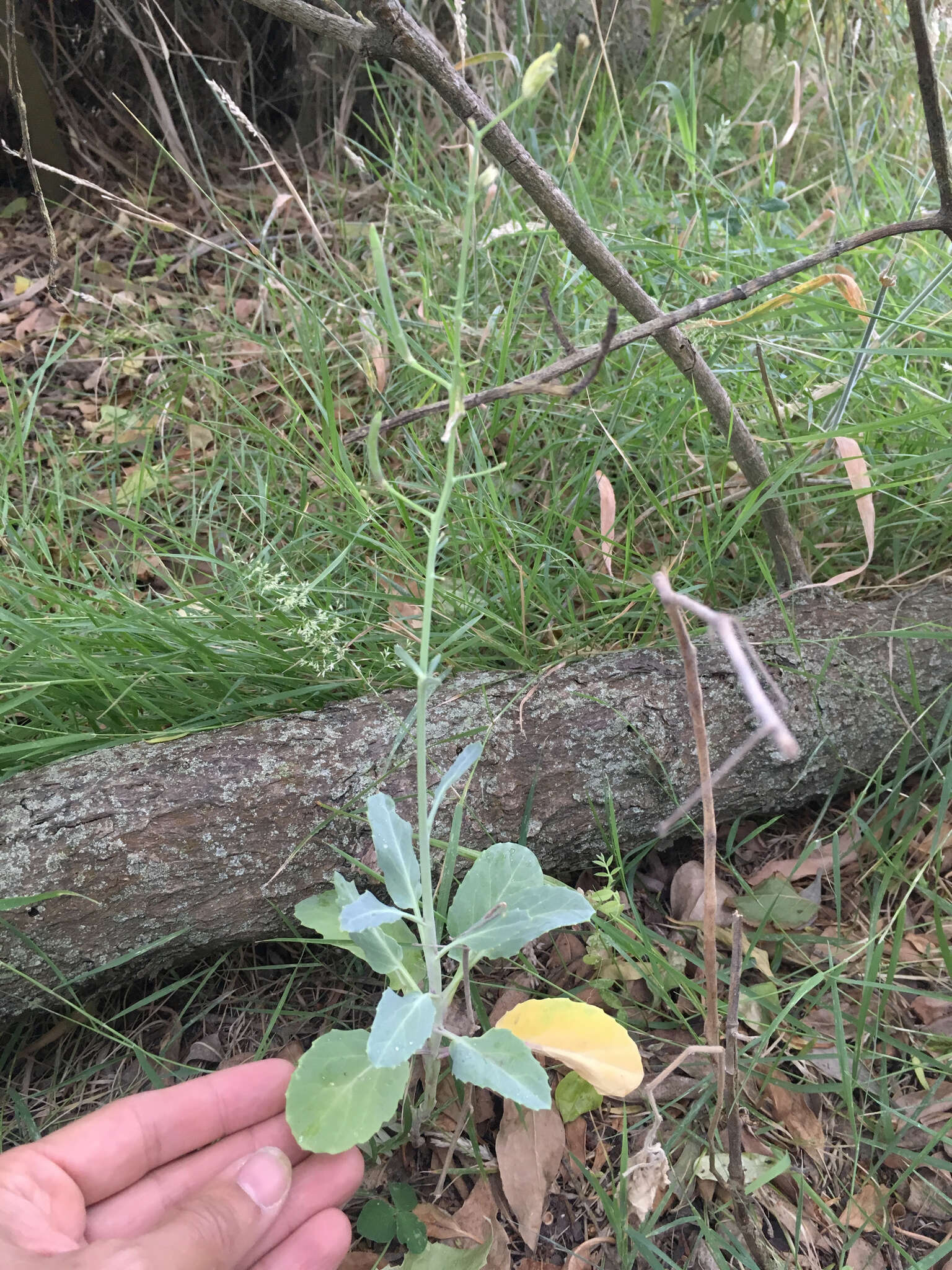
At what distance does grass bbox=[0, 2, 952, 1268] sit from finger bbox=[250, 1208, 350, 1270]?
0.27 m

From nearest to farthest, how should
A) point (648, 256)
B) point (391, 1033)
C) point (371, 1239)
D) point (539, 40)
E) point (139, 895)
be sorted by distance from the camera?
point (391, 1033) < point (371, 1239) < point (139, 895) < point (648, 256) < point (539, 40)

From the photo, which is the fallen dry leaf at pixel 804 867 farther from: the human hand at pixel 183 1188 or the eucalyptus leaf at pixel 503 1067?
the human hand at pixel 183 1188

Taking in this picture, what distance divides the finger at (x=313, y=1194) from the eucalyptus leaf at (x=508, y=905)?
1.24ft

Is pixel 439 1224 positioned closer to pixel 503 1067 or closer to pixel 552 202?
pixel 503 1067

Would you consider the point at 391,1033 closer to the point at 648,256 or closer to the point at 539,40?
the point at 648,256

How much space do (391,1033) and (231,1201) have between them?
415 millimetres

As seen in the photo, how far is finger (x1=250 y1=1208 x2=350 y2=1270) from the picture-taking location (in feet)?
3.24

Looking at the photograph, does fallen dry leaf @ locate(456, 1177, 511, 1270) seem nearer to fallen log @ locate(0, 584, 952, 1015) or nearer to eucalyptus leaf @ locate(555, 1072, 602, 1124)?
eucalyptus leaf @ locate(555, 1072, 602, 1124)

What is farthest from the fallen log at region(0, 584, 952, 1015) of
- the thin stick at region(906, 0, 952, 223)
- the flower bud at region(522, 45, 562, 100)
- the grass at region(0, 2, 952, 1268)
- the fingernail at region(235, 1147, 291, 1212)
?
the flower bud at region(522, 45, 562, 100)

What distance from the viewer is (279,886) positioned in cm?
119

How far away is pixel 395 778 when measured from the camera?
1248 mm

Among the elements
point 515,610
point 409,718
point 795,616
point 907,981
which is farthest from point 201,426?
point 907,981

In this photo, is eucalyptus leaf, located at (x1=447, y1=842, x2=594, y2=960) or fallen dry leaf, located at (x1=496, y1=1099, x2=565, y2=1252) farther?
fallen dry leaf, located at (x1=496, y1=1099, x2=565, y2=1252)

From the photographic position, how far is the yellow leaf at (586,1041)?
898mm
